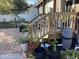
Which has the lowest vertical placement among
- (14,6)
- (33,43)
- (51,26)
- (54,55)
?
(54,55)

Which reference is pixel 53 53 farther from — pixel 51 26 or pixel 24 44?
pixel 24 44

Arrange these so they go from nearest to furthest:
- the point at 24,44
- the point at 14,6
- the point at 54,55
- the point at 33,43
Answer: the point at 54,55, the point at 33,43, the point at 24,44, the point at 14,6

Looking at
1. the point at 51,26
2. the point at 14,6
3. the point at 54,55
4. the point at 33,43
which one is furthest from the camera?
the point at 14,6

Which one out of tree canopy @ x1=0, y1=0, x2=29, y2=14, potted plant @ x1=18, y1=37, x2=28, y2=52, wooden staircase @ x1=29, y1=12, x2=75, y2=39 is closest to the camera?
potted plant @ x1=18, y1=37, x2=28, y2=52

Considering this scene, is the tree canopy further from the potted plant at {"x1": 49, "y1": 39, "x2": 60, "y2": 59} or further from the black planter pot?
the black planter pot

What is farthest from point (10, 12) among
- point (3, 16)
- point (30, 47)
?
point (30, 47)

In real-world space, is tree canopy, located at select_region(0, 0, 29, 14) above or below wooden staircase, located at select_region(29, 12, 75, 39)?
above

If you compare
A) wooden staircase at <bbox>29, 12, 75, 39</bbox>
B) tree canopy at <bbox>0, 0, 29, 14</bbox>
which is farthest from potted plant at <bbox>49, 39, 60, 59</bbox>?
tree canopy at <bbox>0, 0, 29, 14</bbox>

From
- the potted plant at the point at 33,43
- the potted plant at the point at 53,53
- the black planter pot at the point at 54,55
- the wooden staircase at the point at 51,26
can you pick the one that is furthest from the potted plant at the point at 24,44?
the black planter pot at the point at 54,55

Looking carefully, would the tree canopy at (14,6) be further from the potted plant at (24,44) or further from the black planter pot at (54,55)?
the black planter pot at (54,55)

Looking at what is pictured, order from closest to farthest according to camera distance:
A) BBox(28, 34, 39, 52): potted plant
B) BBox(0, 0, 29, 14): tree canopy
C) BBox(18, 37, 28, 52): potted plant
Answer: BBox(28, 34, 39, 52): potted plant → BBox(18, 37, 28, 52): potted plant → BBox(0, 0, 29, 14): tree canopy

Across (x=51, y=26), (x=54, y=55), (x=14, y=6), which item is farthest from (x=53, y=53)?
(x=14, y=6)

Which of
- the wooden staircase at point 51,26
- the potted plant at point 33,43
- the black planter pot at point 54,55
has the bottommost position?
the black planter pot at point 54,55

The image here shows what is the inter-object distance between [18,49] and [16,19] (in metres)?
16.5
